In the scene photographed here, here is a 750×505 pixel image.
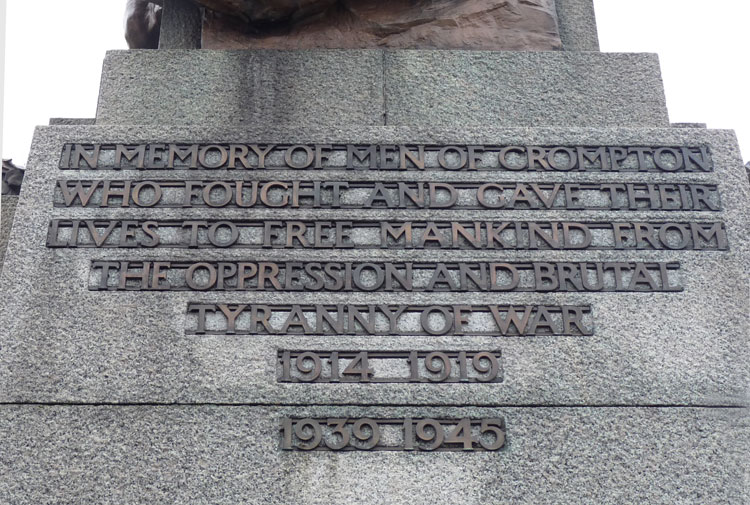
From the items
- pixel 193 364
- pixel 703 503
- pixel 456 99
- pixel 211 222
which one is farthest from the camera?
pixel 456 99

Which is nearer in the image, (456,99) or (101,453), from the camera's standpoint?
(101,453)

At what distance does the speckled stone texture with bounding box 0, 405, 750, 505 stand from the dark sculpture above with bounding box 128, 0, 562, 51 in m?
2.32

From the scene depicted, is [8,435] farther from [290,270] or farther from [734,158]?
[734,158]

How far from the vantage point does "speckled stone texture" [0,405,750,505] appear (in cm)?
426

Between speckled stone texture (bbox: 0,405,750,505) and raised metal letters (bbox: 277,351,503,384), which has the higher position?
raised metal letters (bbox: 277,351,503,384)

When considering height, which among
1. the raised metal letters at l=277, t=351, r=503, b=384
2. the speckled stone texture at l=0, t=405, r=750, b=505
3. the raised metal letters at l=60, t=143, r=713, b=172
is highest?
the raised metal letters at l=60, t=143, r=713, b=172

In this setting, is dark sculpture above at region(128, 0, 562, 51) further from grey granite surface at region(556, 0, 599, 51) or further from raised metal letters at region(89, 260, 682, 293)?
raised metal letters at region(89, 260, 682, 293)

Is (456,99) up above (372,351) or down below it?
above

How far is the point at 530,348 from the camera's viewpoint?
15.1ft

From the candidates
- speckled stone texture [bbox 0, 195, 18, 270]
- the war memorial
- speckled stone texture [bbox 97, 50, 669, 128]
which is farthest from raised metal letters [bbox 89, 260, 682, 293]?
speckled stone texture [bbox 97, 50, 669, 128]

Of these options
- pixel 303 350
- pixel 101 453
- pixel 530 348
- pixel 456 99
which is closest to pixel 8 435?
pixel 101 453

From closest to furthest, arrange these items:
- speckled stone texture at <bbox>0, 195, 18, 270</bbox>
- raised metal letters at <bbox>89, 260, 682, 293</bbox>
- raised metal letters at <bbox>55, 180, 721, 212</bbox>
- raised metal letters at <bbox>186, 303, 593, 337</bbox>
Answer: raised metal letters at <bbox>186, 303, 593, 337</bbox> → raised metal letters at <bbox>89, 260, 682, 293</bbox> → raised metal letters at <bbox>55, 180, 721, 212</bbox> → speckled stone texture at <bbox>0, 195, 18, 270</bbox>

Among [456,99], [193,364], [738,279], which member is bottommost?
[193,364]

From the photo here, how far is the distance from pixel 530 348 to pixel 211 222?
167 cm
